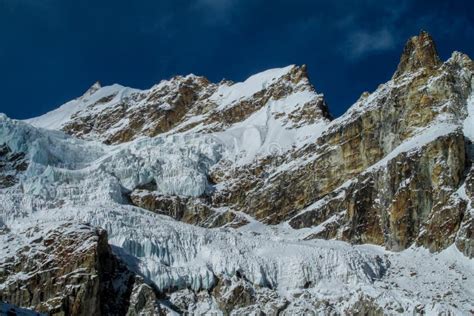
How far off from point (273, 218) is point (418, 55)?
135 ft

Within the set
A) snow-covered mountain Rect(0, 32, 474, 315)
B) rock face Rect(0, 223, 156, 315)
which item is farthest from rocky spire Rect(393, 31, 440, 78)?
rock face Rect(0, 223, 156, 315)

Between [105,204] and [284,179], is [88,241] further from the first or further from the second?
[284,179]

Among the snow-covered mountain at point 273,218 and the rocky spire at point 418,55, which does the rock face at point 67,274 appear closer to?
the snow-covered mountain at point 273,218

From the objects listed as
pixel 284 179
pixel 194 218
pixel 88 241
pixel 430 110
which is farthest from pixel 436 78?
pixel 88 241

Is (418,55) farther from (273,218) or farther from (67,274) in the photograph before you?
(67,274)

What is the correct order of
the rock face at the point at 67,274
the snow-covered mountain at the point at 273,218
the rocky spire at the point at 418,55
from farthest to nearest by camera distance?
the rocky spire at the point at 418,55 < the snow-covered mountain at the point at 273,218 < the rock face at the point at 67,274

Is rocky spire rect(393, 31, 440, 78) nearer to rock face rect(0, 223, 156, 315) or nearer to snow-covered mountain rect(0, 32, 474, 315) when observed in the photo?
snow-covered mountain rect(0, 32, 474, 315)

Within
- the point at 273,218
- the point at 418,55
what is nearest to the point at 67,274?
the point at 273,218

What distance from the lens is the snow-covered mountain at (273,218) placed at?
118562mm

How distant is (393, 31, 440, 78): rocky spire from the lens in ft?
555

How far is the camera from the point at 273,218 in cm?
17288

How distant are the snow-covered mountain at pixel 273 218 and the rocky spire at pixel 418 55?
15.4 inches

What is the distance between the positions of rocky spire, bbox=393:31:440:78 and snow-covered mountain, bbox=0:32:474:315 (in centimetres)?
39

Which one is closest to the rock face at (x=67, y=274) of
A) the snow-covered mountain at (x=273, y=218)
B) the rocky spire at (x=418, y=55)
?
the snow-covered mountain at (x=273, y=218)
